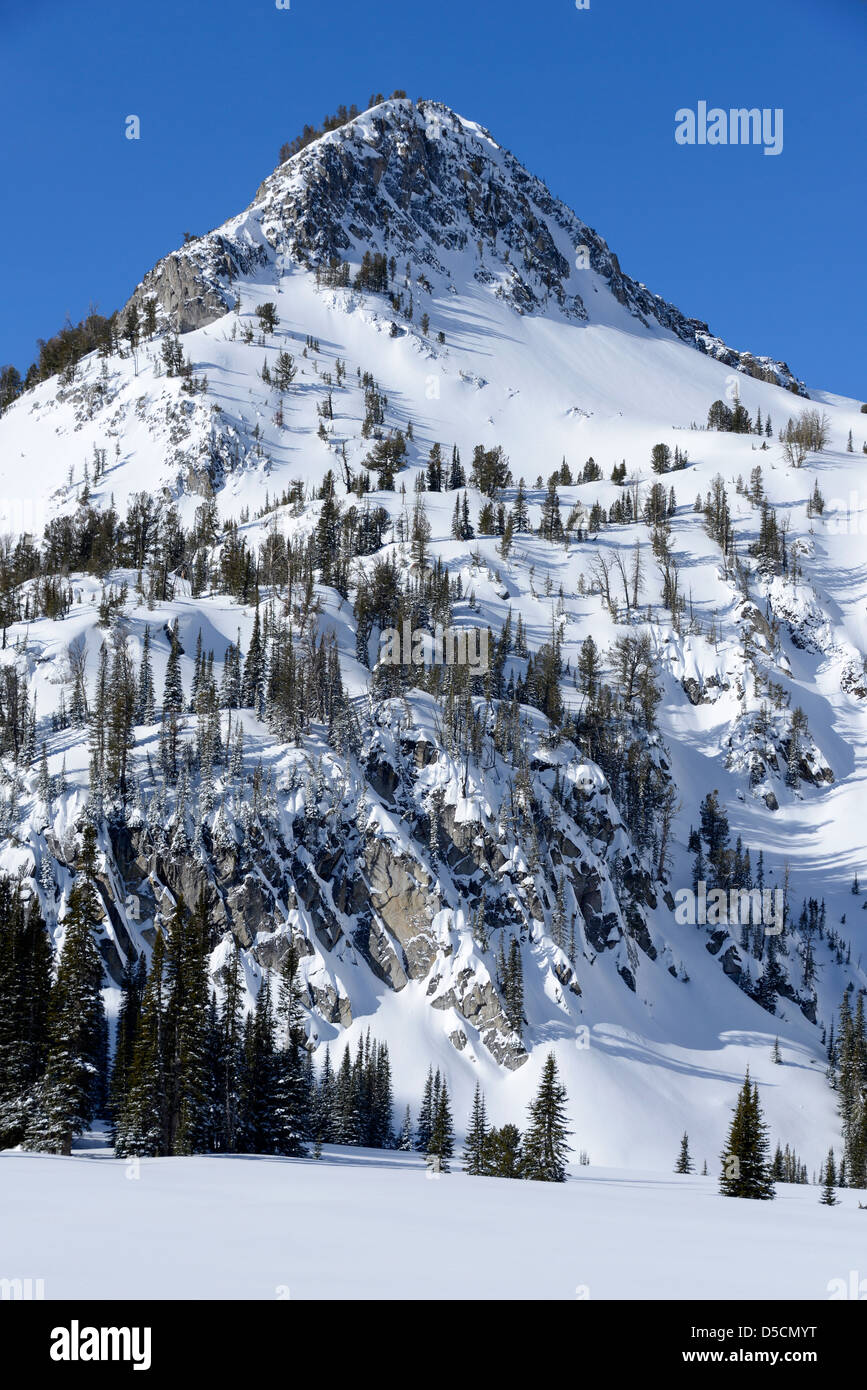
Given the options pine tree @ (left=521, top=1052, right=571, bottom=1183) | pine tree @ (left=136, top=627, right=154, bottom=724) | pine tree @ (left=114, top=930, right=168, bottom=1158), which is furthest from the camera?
pine tree @ (left=136, top=627, right=154, bottom=724)

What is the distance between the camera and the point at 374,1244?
16.8 meters

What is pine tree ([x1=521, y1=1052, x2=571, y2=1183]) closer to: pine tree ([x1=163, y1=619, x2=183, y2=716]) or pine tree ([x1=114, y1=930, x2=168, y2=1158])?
pine tree ([x1=114, y1=930, x2=168, y2=1158])

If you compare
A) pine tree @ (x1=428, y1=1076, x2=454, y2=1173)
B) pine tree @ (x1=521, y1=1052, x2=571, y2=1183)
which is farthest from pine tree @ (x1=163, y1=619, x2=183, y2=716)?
pine tree @ (x1=521, y1=1052, x2=571, y2=1183)

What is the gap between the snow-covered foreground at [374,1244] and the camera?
44.0 ft

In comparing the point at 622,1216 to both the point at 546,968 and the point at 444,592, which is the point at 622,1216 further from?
the point at 444,592

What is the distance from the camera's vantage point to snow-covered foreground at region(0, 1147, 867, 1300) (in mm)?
13406

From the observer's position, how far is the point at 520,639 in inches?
6078

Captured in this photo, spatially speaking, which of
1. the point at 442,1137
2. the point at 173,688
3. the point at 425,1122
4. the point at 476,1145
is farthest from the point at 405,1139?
the point at 173,688

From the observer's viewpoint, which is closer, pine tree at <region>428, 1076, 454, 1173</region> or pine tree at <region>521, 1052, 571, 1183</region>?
pine tree at <region>521, 1052, 571, 1183</region>

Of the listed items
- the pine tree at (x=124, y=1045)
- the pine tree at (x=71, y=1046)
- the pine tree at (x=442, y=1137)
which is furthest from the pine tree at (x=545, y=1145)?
the pine tree at (x=71, y=1046)

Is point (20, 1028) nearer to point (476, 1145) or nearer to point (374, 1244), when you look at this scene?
point (476, 1145)
